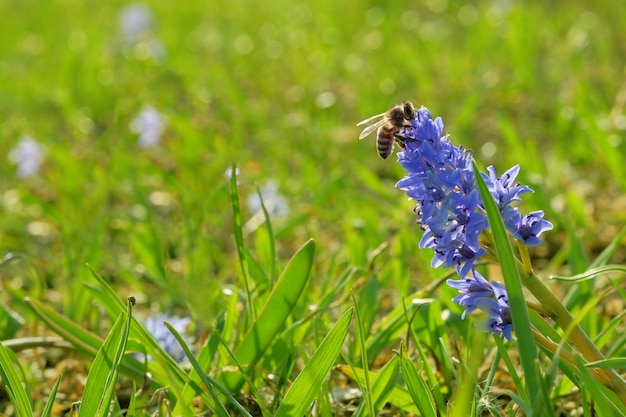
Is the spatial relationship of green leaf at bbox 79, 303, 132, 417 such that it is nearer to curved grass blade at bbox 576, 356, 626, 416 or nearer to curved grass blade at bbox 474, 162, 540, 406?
curved grass blade at bbox 474, 162, 540, 406

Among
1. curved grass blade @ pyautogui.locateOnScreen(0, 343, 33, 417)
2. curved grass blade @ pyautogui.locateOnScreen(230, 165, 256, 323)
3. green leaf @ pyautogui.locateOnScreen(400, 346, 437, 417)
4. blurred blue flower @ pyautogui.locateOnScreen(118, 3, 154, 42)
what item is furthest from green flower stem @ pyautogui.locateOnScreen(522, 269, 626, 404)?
blurred blue flower @ pyautogui.locateOnScreen(118, 3, 154, 42)

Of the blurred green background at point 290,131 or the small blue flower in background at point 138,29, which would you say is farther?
the small blue flower in background at point 138,29

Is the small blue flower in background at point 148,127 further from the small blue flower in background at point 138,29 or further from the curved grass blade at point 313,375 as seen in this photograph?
the curved grass blade at point 313,375

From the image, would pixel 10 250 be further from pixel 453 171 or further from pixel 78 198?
pixel 453 171

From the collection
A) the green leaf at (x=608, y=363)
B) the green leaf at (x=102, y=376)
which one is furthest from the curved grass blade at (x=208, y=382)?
the green leaf at (x=608, y=363)

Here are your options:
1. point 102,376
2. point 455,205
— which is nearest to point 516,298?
point 455,205

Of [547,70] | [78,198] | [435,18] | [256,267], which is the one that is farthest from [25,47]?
[256,267]

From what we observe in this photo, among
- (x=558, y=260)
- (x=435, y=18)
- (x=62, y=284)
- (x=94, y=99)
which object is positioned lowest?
(x=62, y=284)
